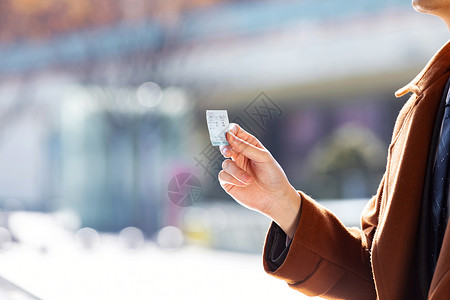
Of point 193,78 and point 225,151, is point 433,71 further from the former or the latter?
point 193,78

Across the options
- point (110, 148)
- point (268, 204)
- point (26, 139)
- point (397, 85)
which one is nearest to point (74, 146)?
point (110, 148)

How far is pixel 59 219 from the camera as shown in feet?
31.7

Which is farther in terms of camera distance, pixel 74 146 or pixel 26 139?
pixel 26 139

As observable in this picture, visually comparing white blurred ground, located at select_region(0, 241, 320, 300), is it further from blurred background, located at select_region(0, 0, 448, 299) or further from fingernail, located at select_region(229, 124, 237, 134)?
fingernail, located at select_region(229, 124, 237, 134)

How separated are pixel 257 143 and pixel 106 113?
334 inches

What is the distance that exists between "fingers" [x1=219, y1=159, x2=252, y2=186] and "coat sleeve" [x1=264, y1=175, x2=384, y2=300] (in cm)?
15

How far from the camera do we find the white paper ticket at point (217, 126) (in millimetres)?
1088

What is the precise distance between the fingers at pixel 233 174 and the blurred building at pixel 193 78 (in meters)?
7.02

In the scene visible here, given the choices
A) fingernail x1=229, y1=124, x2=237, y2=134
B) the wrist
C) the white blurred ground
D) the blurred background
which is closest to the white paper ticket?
fingernail x1=229, y1=124, x2=237, y2=134

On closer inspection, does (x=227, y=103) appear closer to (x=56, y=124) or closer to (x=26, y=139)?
(x=56, y=124)

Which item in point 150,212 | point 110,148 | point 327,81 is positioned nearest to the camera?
point 150,212

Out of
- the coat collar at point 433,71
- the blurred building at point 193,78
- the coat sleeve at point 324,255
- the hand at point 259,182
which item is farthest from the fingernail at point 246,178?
the blurred building at point 193,78

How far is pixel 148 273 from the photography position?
549 cm

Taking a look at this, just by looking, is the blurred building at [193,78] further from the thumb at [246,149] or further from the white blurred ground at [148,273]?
the thumb at [246,149]
